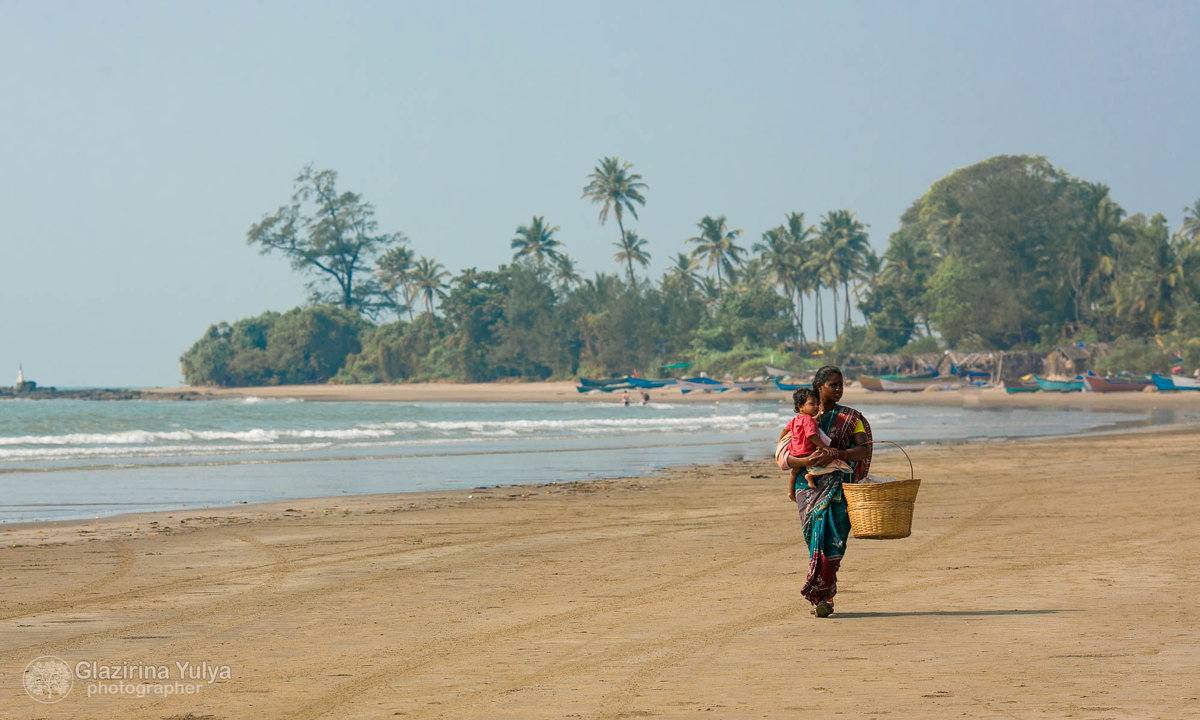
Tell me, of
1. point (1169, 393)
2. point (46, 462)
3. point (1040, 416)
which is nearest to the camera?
point (46, 462)

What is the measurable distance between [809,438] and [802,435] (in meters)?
Answer: 0.06

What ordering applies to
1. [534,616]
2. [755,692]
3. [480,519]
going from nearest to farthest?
[755,692]
[534,616]
[480,519]

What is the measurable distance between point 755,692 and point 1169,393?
2023 inches

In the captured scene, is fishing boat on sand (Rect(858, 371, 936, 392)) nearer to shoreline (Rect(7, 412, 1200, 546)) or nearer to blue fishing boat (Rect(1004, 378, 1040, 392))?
blue fishing boat (Rect(1004, 378, 1040, 392))

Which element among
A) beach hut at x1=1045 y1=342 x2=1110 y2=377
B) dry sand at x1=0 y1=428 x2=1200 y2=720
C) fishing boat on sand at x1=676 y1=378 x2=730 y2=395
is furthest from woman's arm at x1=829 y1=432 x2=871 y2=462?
fishing boat on sand at x1=676 y1=378 x2=730 y2=395

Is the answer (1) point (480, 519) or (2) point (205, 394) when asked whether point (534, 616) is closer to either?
(1) point (480, 519)

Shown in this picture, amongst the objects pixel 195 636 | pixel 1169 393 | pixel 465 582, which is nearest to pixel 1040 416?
pixel 1169 393

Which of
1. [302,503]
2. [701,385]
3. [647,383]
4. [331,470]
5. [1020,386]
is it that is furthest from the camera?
[647,383]

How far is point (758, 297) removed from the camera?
81312 millimetres

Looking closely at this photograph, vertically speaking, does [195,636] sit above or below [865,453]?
below

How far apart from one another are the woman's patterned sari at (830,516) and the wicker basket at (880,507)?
11 centimetres

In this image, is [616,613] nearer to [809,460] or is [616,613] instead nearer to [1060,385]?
[809,460]

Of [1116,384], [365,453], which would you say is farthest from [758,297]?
[365,453]

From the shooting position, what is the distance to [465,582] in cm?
830
